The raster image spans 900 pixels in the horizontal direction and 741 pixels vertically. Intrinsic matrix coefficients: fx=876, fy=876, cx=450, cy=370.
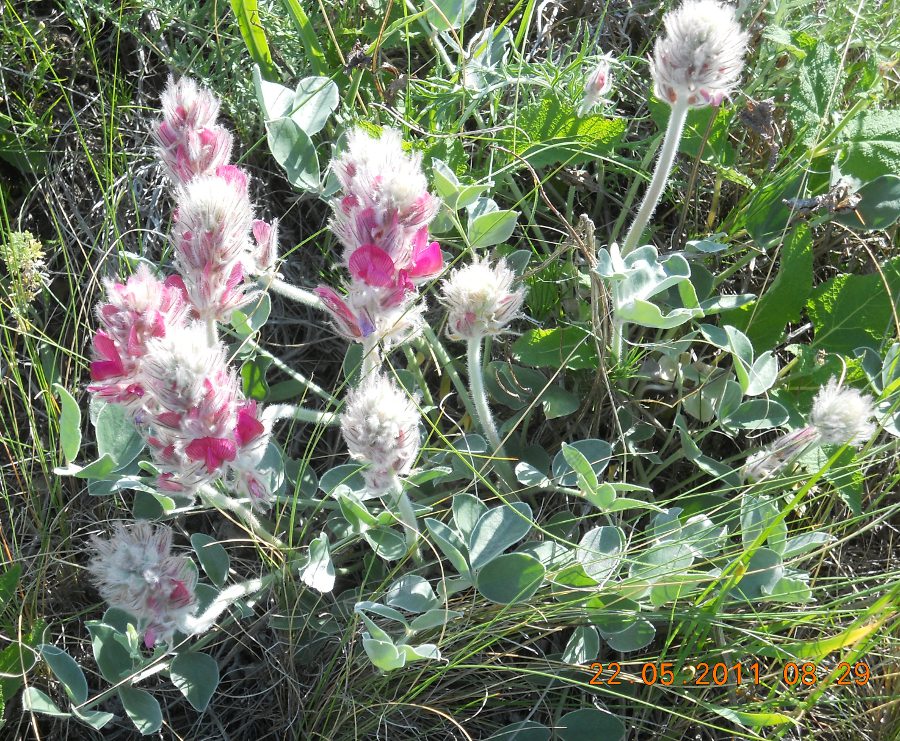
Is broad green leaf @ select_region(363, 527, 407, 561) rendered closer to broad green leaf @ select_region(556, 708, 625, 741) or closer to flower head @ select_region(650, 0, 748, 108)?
broad green leaf @ select_region(556, 708, 625, 741)

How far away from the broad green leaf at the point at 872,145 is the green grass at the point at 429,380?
0.08 metres

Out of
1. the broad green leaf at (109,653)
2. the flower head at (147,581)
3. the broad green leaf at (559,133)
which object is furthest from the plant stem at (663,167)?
the broad green leaf at (109,653)

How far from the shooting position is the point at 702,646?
1.72m

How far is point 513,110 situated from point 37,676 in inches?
66.0

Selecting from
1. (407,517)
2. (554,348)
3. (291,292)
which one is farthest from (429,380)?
(407,517)

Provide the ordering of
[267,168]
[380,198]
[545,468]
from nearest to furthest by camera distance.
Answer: [380,198], [545,468], [267,168]

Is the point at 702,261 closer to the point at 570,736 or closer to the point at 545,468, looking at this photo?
the point at 545,468

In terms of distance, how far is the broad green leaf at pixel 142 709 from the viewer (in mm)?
→ 1594

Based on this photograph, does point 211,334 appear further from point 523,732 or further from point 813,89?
point 813,89

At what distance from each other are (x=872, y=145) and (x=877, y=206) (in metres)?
0.14

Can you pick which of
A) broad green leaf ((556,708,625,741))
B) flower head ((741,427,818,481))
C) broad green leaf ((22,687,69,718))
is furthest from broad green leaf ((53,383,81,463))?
flower head ((741,427,818,481))

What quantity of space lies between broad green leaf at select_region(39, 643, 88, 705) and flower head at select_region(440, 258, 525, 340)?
3.14 feet

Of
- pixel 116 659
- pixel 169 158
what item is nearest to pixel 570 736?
pixel 116 659
